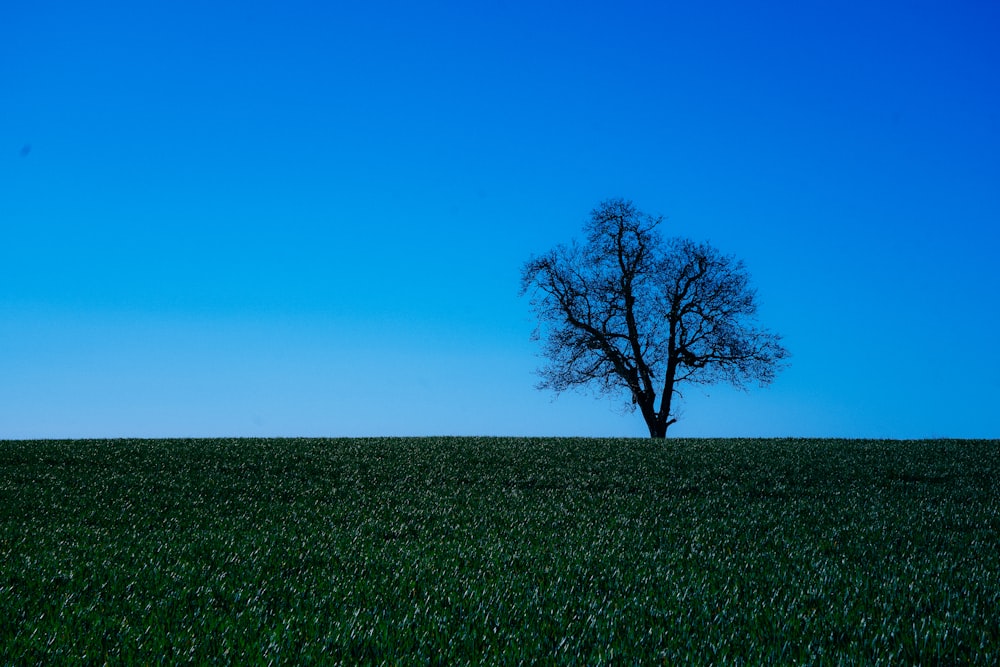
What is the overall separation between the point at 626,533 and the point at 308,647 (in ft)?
25.1

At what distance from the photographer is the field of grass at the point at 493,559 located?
25.2 feet

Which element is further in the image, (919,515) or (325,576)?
(919,515)

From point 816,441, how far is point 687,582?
2276 centimetres

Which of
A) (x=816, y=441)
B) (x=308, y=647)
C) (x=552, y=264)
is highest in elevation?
(x=552, y=264)

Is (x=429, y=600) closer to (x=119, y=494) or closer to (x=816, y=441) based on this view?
(x=119, y=494)

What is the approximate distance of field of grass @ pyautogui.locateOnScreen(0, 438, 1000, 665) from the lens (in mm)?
7680

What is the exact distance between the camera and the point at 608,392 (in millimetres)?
41406

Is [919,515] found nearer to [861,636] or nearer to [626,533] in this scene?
[626,533]

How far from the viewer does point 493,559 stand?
11570 millimetres

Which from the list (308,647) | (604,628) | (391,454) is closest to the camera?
(308,647)

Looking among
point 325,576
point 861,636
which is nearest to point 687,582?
point 861,636

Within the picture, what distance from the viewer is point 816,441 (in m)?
30.8

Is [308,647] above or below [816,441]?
below

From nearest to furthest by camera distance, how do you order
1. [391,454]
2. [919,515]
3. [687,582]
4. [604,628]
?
[604,628] → [687,582] → [919,515] → [391,454]
